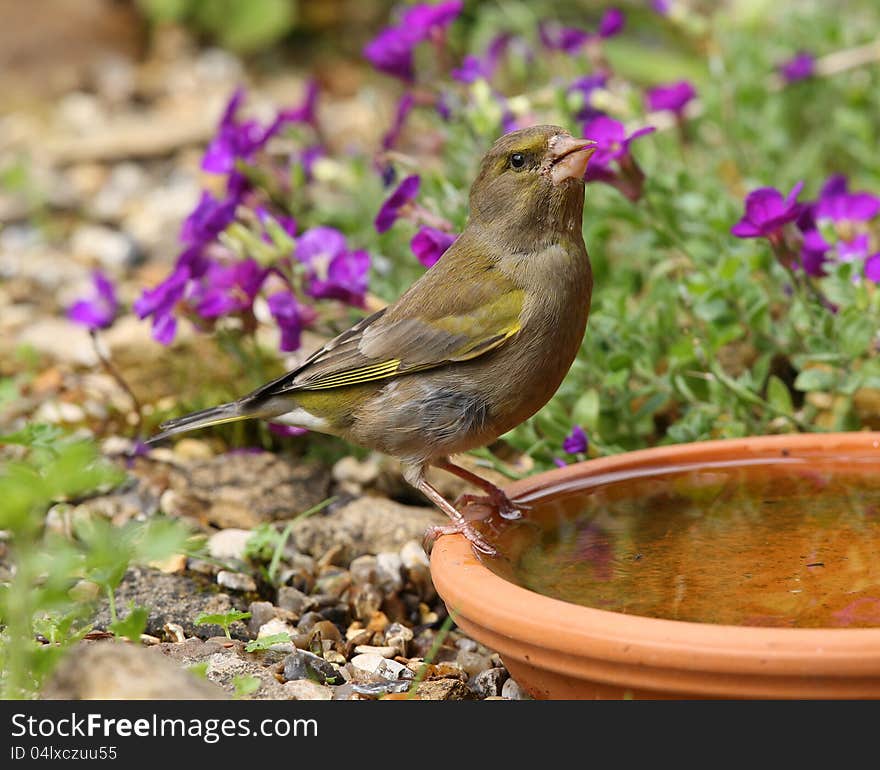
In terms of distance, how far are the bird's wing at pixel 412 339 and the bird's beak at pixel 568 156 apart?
0.34 metres

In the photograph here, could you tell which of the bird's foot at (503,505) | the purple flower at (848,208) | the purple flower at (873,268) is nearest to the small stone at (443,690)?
the bird's foot at (503,505)

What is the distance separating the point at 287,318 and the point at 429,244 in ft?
1.81

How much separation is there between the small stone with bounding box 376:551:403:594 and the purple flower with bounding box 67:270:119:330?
1.43 metres

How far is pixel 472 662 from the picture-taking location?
3.41 metres

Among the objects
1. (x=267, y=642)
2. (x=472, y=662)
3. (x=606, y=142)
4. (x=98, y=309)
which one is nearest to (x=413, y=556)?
(x=472, y=662)

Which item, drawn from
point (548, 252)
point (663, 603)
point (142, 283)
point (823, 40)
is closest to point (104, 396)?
point (142, 283)

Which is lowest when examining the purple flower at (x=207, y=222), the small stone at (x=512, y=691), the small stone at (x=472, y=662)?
the small stone at (x=472, y=662)

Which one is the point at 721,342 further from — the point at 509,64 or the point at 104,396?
the point at 509,64

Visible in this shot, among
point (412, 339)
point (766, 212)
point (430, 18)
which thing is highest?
point (430, 18)

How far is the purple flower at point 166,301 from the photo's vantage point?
4340 millimetres

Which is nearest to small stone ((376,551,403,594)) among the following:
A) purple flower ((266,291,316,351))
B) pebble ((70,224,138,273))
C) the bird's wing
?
the bird's wing

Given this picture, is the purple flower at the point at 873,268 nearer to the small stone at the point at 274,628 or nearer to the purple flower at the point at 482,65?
the purple flower at the point at 482,65

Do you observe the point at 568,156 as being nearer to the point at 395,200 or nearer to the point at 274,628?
the point at 395,200

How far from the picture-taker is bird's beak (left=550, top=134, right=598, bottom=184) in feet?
11.7
